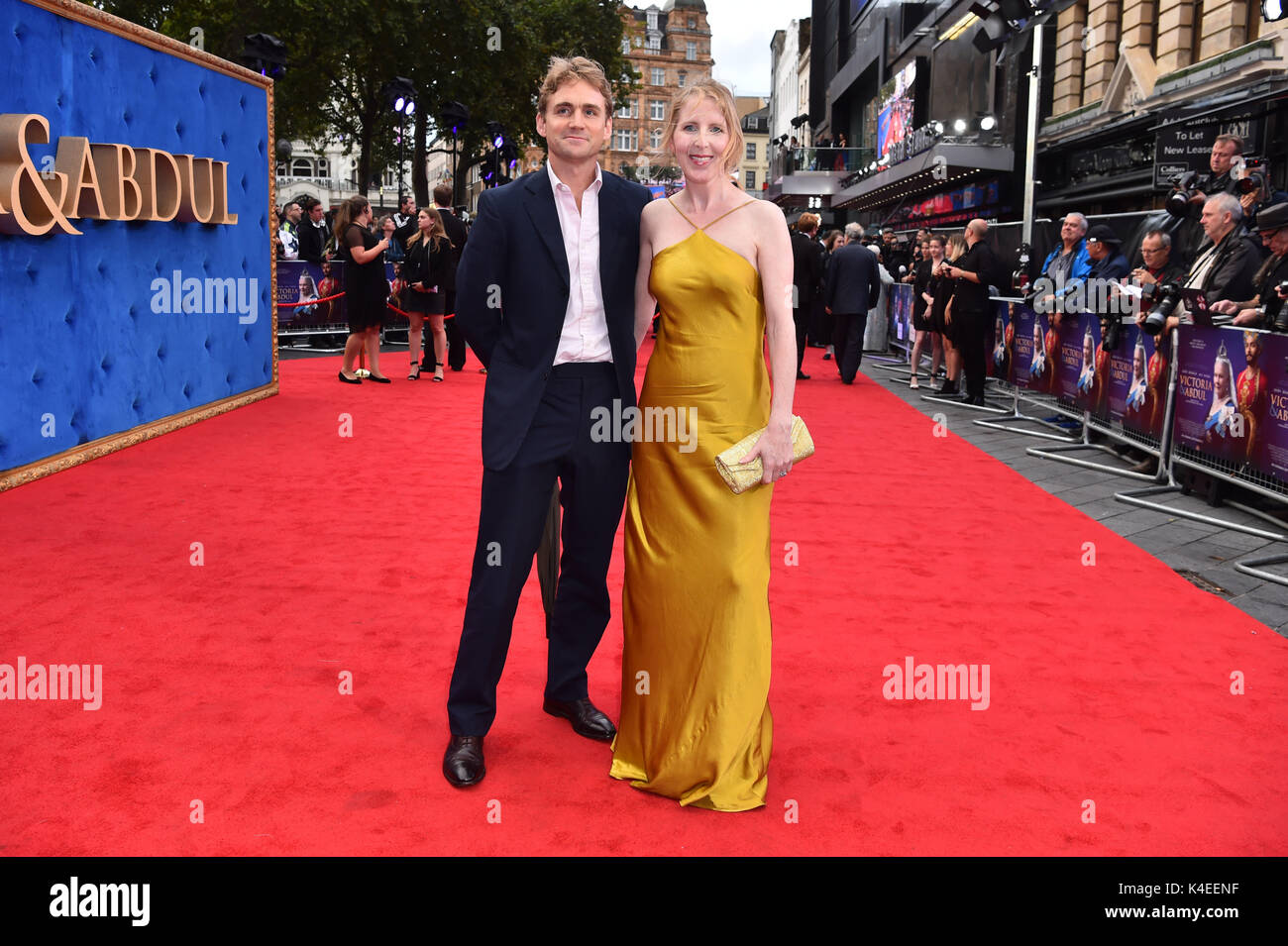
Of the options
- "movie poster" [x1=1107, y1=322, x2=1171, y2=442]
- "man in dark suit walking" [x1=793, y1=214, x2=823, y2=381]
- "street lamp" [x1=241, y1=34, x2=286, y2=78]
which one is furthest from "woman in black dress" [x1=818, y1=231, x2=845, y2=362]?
"street lamp" [x1=241, y1=34, x2=286, y2=78]

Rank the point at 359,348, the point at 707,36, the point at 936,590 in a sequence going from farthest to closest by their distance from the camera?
1. the point at 707,36
2. the point at 359,348
3. the point at 936,590

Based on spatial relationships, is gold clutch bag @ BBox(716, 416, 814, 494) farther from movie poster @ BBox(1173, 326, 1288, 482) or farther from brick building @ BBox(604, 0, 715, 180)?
brick building @ BBox(604, 0, 715, 180)

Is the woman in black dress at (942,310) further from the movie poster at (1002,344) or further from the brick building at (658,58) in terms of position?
the brick building at (658,58)

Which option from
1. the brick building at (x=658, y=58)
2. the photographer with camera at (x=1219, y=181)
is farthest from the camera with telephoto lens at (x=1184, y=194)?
the brick building at (x=658, y=58)

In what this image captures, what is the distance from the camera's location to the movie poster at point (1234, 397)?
21.1ft

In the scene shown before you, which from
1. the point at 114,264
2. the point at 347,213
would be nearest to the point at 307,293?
the point at 347,213

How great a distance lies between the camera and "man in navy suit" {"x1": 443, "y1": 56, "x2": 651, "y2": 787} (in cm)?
335

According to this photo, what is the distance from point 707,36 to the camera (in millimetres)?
126000

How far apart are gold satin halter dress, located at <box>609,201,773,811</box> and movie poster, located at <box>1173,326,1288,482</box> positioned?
4.36 metres

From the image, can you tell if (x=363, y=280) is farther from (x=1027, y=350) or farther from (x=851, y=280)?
(x=1027, y=350)

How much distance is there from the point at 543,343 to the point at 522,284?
0.18 meters
